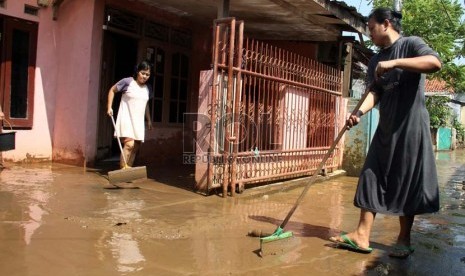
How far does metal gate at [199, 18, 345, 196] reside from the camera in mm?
5898

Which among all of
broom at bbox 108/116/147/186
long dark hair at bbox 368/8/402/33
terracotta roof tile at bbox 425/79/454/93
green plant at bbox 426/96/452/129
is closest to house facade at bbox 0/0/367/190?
broom at bbox 108/116/147/186

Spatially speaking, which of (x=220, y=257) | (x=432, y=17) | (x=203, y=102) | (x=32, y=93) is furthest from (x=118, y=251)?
(x=432, y=17)

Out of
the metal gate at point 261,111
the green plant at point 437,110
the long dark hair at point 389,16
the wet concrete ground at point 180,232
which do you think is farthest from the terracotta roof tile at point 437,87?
the long dark hair at point 389,16

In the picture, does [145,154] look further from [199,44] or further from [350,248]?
[350,248]

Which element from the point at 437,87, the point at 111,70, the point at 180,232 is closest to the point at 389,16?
the point at 180,232

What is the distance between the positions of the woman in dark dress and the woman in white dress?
3.59 metres

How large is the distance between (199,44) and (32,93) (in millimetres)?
3554

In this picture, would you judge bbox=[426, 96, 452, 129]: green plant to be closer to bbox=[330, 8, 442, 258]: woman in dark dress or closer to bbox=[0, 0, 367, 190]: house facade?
bbox=[0, 0, 367, 190]: house facade

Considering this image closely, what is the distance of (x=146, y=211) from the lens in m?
4.96

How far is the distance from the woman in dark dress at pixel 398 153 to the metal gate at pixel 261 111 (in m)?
2.27

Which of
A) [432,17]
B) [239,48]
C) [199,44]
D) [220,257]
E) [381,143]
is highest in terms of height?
[432,17]

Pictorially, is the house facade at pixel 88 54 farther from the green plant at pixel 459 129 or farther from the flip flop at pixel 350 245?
the green plant at pixel 459 129

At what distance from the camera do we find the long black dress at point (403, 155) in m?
3.80

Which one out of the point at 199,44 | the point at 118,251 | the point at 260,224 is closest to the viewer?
the point at 118,251
